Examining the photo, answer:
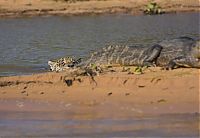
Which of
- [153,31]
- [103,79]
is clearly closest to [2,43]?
[153,31]

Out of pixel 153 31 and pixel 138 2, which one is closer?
pixel 153 31

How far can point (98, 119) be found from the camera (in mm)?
6438

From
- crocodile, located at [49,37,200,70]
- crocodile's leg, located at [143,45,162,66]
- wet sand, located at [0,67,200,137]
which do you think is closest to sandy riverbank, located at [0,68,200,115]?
wet sand, located at [0,67,200,137]

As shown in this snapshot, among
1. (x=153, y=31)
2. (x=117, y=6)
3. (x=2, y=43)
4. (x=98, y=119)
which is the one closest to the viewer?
(x=98, y=119)

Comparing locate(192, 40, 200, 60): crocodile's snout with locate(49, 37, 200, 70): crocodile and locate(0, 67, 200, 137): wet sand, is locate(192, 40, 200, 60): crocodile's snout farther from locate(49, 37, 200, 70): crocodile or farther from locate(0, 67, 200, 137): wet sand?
locate(0, 67, 200, 137): wet sand

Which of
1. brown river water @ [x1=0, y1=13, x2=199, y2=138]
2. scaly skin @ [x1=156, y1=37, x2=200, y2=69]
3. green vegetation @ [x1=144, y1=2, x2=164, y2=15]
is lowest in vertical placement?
green vegetation @ [x1=144, y1=2, x2=164, y2=15]

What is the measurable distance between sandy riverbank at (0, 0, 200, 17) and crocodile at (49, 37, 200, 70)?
1394cm

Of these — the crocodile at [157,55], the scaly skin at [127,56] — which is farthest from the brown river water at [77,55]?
the crocodile at [157,55]

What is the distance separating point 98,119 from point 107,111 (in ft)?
1.20

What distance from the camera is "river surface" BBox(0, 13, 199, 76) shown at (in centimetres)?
1248

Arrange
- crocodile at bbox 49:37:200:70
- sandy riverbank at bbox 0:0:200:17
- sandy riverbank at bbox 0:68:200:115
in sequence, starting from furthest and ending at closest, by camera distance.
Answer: sandy riverbank at bbox 0:0:200:17 → crocodile at bbox 49:37:200:70 → sandy riverbank at bbox 0:68:200:115

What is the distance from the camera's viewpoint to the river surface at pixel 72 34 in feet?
40.9

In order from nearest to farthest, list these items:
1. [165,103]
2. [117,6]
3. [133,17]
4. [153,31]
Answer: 1. [165,103]
2. [153,31]
3. [133,17]
4. [117,6]

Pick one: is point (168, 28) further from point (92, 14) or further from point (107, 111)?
point (107, 111)
